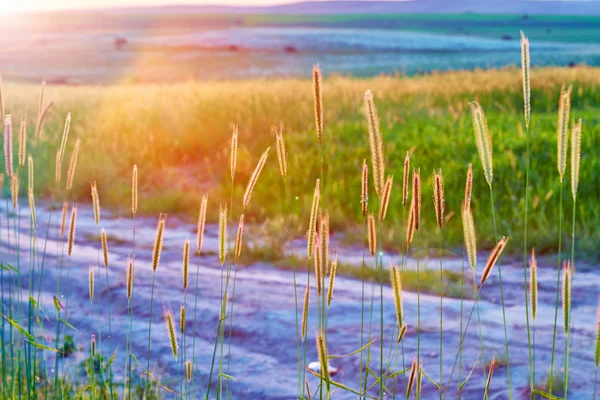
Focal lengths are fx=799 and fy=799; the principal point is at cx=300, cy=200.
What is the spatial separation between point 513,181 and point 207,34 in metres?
64.1

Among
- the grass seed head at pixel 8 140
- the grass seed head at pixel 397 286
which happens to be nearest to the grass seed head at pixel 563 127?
the grass seed head at pixel 397 286

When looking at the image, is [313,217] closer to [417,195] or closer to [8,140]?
[417,195]

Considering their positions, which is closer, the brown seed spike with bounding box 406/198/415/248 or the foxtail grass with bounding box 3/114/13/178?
the brown seed spike with bounding box 406/198/415/248

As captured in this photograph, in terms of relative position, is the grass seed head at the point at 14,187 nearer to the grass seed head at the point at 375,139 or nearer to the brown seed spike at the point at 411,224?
the brown seed spike at the point at 411,224

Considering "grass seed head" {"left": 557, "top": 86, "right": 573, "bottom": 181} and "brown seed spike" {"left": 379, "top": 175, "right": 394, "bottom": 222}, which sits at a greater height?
"grass seed head" {"left": 557, "top": 86, "right": 573, "bottom": 181}

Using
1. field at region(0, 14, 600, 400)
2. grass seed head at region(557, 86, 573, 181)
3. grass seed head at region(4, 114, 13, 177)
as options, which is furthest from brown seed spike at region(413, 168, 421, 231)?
grass seed head at region(4, 114, 13, 177)

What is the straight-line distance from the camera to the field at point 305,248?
5.98ft

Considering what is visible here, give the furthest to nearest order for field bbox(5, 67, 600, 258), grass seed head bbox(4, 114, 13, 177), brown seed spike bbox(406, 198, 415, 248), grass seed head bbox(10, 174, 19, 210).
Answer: field bbox(5, 67, 600, 258)
grass seed head bbox(10, 174, 19, 210)
grass seed head bbox(4, 114, 13, 177)
brown seed spike bbox(406, 198, 415, 248)

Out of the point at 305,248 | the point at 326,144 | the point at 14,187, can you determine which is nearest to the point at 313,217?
the point at 14,187

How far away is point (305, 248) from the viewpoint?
625 cm

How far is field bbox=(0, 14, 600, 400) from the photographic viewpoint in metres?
1.82

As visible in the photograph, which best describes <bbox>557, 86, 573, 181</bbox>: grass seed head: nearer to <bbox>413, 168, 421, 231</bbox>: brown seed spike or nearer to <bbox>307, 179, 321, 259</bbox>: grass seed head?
<bbox>413, 168, 421, 231</bbox>: brown seed spike

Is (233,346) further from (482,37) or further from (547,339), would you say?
(482,37)

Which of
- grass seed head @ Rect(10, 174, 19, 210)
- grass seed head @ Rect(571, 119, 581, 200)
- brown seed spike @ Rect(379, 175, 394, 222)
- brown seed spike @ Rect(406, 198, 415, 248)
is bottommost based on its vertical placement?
grass seed head @ Rect(10, 174, 19, 210)
